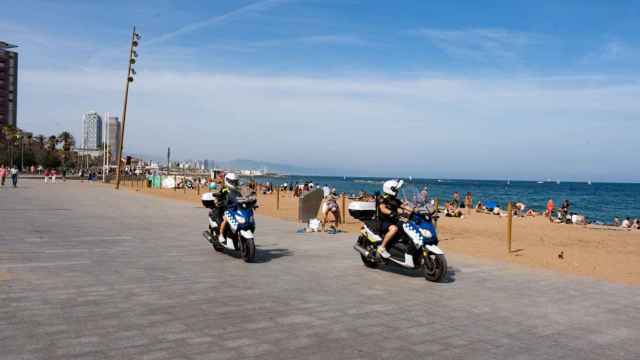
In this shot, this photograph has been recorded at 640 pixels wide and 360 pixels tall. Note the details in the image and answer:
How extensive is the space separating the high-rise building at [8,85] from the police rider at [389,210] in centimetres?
12074

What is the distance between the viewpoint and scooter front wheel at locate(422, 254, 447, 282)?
309 inches

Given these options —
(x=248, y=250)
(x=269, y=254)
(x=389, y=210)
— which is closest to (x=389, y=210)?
(x=389, y=210)

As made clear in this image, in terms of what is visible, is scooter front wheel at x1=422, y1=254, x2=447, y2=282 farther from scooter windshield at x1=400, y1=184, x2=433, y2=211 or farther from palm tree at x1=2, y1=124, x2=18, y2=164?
palm tree at x1=2, y1=124, x2=18, y2=164

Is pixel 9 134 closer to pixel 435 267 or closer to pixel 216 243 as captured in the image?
pixel 216 243

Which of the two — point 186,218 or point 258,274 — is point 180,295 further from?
point 186,218

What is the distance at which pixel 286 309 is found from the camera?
6055 mm

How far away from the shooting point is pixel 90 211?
760 inches

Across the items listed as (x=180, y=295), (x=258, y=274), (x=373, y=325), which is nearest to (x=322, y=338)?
(x=373, y=325)

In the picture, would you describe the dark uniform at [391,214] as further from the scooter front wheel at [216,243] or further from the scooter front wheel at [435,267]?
the scooter front wheel at [216,243]

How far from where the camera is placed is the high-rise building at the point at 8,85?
364 feet

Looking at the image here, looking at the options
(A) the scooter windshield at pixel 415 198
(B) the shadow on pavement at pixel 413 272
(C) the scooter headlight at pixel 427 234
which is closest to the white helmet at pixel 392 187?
(A) the scooter windshield at pixel 415 198

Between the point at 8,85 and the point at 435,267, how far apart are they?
126029mm

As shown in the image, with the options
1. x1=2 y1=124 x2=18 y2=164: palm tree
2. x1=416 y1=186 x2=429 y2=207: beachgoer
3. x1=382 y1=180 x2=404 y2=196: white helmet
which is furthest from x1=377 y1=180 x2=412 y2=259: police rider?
x1=2 y1=124 x2=18 y2=164: palm tree

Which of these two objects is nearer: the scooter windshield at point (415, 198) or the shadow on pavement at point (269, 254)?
the scooter windshield at point (415, 198)
